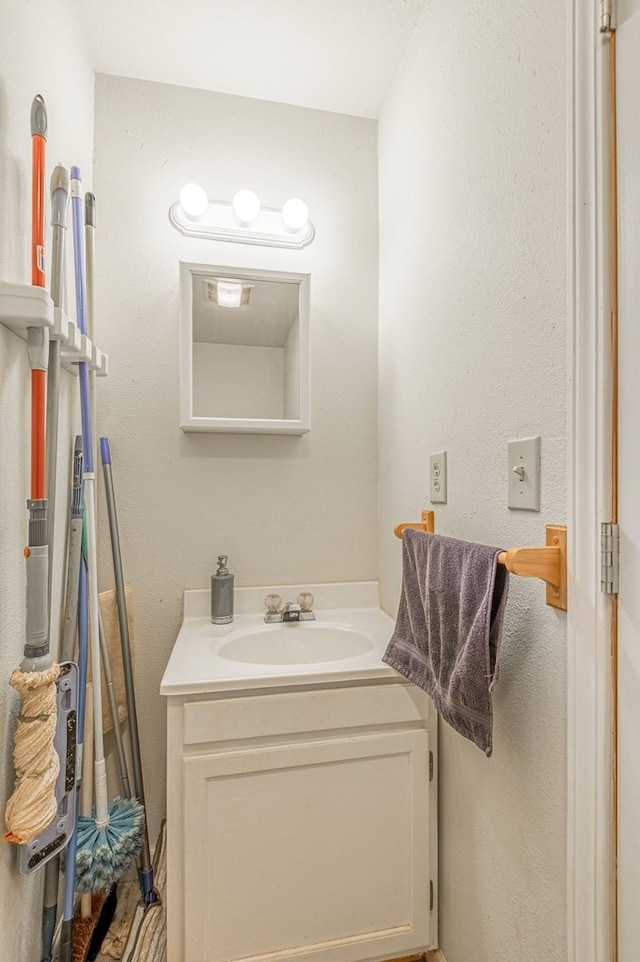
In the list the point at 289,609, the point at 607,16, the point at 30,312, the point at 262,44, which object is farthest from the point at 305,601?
the point at 262,44

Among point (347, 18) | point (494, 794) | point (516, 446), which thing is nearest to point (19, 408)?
point (516, 446)

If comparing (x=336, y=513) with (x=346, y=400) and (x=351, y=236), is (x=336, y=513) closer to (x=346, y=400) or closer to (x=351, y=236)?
(x=346, y=400)

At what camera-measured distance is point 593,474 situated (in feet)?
2.22

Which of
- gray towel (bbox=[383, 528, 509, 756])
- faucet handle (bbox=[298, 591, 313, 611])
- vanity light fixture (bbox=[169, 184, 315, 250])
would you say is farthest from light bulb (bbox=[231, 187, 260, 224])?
faucet handle (bbox=[298, 591, 313, 611])

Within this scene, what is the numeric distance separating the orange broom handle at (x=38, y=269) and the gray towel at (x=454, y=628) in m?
0.76

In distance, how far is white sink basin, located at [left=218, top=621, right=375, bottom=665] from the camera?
1389 millimetres

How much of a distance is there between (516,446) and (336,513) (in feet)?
2.72

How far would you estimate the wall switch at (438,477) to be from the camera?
3.79 ft

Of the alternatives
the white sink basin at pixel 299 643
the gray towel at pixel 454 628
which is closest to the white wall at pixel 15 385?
the white sink basin at pixel 299 643

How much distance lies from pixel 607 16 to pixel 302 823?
4.93ft

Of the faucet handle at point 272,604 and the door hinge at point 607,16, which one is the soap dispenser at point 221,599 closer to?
the faucet handle at point 272,604

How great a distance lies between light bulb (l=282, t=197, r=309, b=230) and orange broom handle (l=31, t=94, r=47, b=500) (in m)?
0.75

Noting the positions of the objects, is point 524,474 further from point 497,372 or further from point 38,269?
point 38,269

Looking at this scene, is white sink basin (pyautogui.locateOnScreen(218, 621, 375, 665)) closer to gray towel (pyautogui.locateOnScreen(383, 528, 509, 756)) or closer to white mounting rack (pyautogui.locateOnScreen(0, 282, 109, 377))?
gray towel (pyautogui.locateOnScreen(383, 528, 509, 756))
